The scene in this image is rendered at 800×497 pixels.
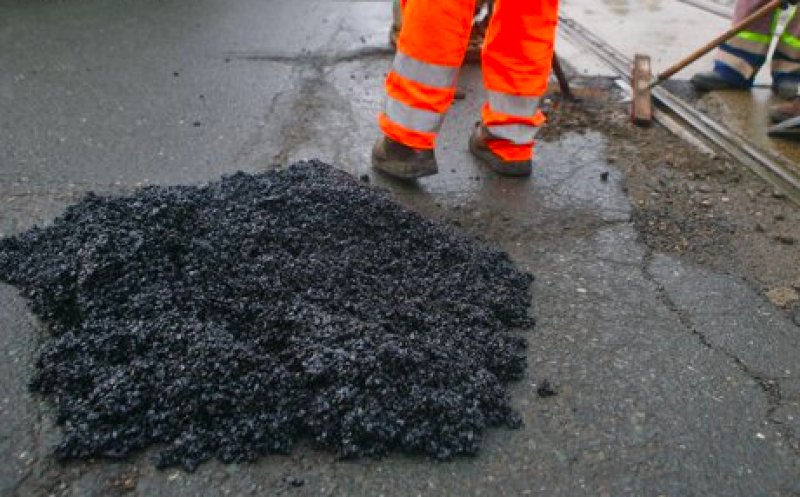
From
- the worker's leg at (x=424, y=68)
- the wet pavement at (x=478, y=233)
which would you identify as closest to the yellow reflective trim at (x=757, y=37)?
the wet pavement at (x=478, y=233)

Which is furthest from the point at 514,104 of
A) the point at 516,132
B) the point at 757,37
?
the point at 757,37

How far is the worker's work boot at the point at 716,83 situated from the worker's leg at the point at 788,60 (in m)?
0.19

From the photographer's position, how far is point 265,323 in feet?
5.56

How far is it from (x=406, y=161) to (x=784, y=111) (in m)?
2.27

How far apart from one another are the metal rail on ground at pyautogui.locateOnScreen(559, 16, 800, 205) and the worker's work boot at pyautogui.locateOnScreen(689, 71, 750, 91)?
224 mm

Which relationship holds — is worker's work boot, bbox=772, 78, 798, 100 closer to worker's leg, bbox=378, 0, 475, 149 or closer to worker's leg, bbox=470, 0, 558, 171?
worker's leg, bbox=470, 0, 558, 171

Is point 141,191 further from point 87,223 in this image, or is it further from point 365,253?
point 365,253

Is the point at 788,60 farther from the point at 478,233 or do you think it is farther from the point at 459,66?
the point at 478,233

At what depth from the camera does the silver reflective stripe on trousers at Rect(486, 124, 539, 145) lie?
2773 millimetres

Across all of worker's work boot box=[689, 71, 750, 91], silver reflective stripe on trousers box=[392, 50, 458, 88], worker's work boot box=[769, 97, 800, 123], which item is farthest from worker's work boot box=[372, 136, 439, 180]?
worker's work boot box=[689, 71, 750, 91]

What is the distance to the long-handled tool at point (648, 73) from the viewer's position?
341cm

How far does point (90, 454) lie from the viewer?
1382 mm

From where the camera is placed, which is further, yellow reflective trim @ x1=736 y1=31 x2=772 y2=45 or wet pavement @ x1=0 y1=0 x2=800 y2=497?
yellow reflective trim @ x1=736 y1=31 x2=772 y2=45

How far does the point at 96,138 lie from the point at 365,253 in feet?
6.04
